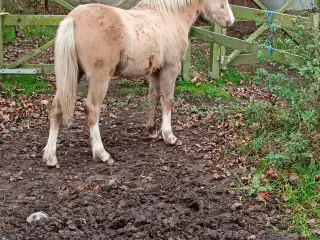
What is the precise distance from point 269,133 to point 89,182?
7.29ft

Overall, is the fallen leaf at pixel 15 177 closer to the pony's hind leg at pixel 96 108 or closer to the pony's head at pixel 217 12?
the pony's hind leg at pixel 96 108

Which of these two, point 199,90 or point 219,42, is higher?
point 219,42

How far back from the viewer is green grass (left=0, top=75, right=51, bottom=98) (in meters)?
8.70

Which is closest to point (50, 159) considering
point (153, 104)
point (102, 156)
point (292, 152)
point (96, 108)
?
point (102, 156)

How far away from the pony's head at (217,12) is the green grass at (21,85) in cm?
326

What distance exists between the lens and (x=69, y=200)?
4996mm

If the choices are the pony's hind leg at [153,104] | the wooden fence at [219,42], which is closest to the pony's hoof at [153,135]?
the pony's hind leg at [153,104]

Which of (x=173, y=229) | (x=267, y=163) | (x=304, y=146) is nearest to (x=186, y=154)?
(x=267, y=163)

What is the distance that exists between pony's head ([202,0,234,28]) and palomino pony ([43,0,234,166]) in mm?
196

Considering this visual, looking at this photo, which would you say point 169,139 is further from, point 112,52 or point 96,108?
point 112,52

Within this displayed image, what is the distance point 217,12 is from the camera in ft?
23.6

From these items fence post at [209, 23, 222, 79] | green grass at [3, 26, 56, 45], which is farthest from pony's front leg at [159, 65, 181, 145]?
green grass at [3, 26, 56, 45]

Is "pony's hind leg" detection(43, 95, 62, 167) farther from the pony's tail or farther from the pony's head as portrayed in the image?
the pony's head

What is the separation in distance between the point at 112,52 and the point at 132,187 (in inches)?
58.4
